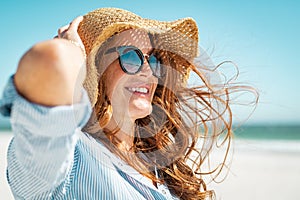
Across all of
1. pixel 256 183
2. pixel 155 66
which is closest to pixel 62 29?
pixel 155 66

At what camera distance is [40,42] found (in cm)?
70

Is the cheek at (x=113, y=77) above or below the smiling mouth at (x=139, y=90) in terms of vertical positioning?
above

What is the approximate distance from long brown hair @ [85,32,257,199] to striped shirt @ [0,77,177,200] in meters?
0.36

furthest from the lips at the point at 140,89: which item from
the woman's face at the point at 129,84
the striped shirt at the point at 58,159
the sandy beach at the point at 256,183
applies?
the sandy beach at the point at 256,183

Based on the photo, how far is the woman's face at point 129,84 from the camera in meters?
1.61

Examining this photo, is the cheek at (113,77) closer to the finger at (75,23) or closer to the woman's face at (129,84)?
the woman's face at (129,84)

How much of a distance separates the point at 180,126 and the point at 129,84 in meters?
0.44

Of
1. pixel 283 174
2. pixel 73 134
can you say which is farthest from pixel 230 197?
pixel 73 134

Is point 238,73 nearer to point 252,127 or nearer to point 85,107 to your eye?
point 85,107

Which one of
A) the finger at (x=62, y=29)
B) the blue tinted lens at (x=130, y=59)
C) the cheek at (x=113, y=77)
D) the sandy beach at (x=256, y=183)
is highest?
the finger at (x=62, y=29)

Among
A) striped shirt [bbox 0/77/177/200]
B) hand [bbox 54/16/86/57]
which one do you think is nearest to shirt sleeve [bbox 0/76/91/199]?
striped shirt [bbox 0/77/177/200]

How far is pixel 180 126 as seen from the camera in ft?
6.55

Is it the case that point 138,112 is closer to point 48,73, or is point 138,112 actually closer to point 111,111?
point 111,111

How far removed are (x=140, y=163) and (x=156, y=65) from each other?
39 cm
